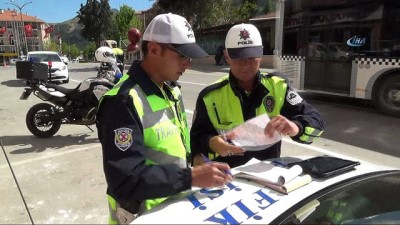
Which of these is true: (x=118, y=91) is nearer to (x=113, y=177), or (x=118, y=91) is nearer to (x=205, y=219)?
(x=113, y=177)

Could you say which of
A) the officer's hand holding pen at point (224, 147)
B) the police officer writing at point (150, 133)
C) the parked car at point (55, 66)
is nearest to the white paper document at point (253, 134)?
the officer's hand holding pen at point (224, 147)

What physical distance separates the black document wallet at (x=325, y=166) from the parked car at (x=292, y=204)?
0.03 meters

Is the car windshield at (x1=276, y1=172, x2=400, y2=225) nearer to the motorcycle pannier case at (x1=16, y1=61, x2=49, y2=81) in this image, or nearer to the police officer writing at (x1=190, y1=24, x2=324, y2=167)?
the police officer writing at (x1=190, y1=24, x2=324, y2=167)

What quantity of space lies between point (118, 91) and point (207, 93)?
91 cm

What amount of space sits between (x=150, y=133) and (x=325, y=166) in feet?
2.81

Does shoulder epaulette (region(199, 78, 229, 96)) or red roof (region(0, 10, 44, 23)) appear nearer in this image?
shoulder epaulette (region(199, 78, 229, 96))

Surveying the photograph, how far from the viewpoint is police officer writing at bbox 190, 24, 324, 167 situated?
7.40 feet

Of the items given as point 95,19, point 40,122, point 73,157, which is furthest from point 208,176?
point 95,19

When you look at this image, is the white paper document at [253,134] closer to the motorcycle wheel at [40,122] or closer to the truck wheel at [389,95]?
the motorcycle wheel at [40,122]

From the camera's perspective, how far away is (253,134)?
6.48 feet

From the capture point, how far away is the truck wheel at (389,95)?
26.8ft

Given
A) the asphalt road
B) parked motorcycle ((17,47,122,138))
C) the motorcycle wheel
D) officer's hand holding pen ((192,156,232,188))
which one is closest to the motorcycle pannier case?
parked motorcycle ((17,47,122,138))

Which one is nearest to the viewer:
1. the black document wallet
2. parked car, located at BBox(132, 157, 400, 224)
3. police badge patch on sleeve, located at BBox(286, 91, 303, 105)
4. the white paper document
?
parked car, located at BBox(132, 157, 400, 224)

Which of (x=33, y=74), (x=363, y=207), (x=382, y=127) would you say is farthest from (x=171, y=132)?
(x=382, y=127)
